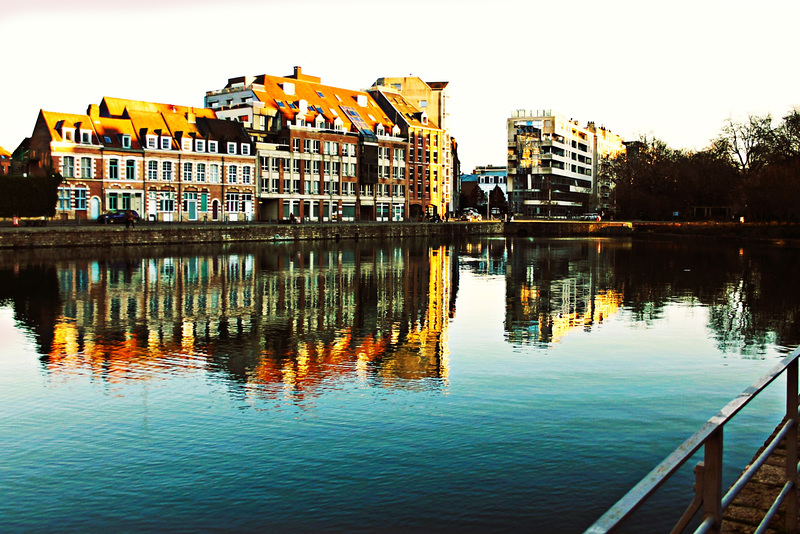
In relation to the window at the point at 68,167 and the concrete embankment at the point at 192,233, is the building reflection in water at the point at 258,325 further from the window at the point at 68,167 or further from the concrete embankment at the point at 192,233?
the window at the point at 68,167

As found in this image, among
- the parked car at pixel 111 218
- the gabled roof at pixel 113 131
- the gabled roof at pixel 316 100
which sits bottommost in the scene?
the parked car at pixel 111 218

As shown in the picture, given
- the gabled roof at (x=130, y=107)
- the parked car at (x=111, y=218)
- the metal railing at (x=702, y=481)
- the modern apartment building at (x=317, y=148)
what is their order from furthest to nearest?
the modern apartment building at (x=317, y=148)
the gabled roof at (x=130, y=107)
the parked car at (x=111, y=218)
the metal railing at (x=702, y=481)

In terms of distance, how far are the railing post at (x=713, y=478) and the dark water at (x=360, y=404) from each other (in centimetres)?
532

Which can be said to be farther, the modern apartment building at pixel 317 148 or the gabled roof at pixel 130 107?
the modern apartment building at pixel 317 148

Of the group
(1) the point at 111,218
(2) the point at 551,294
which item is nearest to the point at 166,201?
(1) the point at 111,218

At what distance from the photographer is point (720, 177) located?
4496 inches

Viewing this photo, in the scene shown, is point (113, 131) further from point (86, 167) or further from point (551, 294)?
point (551, 294)

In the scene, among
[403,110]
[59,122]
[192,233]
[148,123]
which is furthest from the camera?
[403,110]

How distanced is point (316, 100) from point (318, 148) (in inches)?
329

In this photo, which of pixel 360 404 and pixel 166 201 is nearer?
pixel 360 404

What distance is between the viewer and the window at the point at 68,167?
82.2 meters

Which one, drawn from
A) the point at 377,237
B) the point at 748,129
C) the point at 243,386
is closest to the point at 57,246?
the point at 377,237

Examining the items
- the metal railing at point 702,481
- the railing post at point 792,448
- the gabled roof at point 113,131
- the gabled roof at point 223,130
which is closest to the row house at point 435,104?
the gabled roof at point 223,130

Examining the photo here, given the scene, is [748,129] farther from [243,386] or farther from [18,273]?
[243,386]
